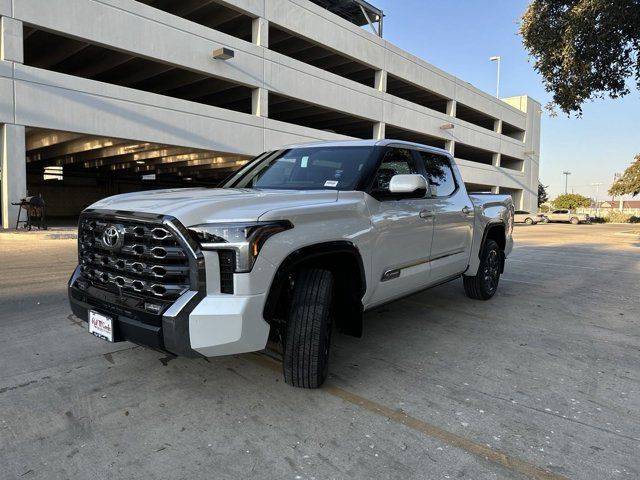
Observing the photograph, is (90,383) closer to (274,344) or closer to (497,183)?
(274,344)

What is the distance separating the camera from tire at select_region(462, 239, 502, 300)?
5805mm

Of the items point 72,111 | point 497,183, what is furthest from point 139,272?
point 497,183

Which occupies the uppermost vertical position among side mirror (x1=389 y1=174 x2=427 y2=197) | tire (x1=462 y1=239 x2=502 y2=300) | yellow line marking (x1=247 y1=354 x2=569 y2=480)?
side mirror (x1=389 y1=174 x2=427 y2=197)

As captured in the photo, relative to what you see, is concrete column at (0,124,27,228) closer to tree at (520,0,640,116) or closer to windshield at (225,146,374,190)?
windshield at (225,146,374,190)

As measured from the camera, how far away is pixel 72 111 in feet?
51.8

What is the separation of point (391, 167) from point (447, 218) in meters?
1.02

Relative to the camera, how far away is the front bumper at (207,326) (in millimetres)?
2490

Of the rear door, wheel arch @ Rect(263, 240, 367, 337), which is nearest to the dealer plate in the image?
wheel arch @ Rect(263, 240, 367, 337)

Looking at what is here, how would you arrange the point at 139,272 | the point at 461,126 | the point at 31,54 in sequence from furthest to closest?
the point at 461,126 < the point at 31,54 < the point at 139,272

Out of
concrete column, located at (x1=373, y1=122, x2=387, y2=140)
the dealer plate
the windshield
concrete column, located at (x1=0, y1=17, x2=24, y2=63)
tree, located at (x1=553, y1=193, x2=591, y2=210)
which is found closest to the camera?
the dealer plate

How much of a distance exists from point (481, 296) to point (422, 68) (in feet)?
99.8

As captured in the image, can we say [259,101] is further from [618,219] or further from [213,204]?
[618,219]

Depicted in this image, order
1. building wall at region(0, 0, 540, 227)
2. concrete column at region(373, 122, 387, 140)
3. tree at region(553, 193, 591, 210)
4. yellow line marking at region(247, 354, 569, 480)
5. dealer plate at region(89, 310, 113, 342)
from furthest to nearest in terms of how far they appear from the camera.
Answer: tree at region(553, 193, 591, 210), concrete column at region(373, 122, 387, 140), building wall at region(0, 0, 540, 227), dealer plate at region(89, 310, 113, 342), yellow line marking at region(247, 354, 569, 480)

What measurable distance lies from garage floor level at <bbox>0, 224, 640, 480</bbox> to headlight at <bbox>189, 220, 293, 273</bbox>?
1.00m
